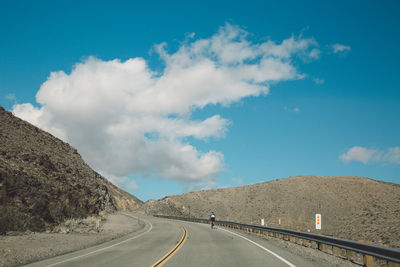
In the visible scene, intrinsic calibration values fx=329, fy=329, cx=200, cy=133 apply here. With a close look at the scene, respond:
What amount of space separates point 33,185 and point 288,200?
8049 centimetres

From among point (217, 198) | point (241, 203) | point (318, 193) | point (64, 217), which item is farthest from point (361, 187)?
point (64, 217)

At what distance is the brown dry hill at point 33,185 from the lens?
78.7 ft

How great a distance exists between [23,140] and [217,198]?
7682cm

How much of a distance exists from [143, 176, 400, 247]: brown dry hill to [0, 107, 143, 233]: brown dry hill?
46.7m

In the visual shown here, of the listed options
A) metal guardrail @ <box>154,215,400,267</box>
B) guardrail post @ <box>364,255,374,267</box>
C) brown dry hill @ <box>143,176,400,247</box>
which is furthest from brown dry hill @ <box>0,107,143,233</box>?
brown dry hill @ <box>143,176,400,247</box>

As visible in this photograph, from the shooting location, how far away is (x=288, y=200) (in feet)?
317

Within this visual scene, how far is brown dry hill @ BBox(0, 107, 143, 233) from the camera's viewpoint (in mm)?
24000

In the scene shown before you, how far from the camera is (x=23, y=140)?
127 ft

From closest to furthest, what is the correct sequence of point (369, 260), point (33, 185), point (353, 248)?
point (369, 260) → point (353, 248) → point (33, 185)

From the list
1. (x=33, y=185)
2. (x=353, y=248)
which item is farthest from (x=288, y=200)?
(x=353, y=248)

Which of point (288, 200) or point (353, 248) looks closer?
point (353, 248)

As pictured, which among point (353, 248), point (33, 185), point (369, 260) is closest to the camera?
point (369, 260)

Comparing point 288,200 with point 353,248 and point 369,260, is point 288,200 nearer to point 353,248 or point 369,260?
point 353,248

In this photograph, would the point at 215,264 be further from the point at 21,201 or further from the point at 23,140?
the point at 23,140
